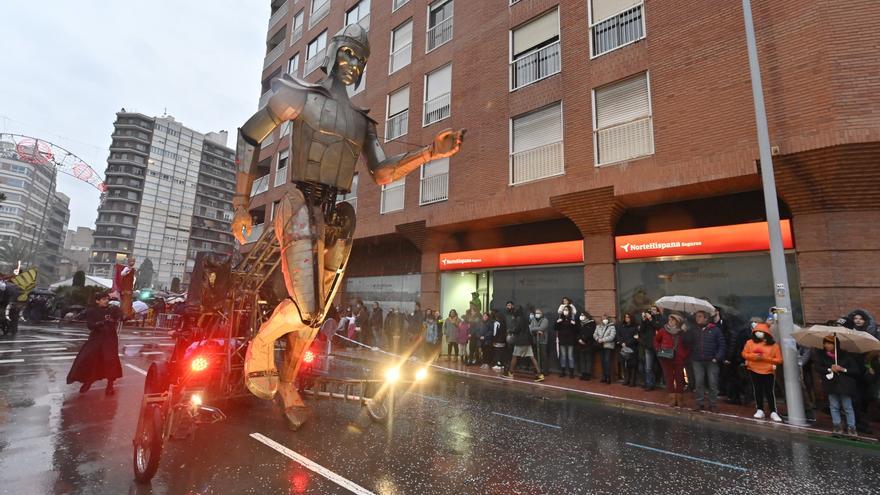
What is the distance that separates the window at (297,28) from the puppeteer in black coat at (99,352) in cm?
2476

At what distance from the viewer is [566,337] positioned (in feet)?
35.5

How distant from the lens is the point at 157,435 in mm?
3191

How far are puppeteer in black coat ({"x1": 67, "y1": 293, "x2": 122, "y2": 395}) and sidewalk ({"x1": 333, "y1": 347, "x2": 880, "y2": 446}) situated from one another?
23.7 feet

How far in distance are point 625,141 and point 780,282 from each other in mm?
5506

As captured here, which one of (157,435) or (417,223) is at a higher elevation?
(417,223)

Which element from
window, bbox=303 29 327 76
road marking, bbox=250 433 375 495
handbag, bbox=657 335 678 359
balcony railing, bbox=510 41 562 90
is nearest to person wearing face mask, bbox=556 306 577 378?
handbag, bbox=657 335 678 359

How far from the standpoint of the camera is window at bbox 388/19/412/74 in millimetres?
18422

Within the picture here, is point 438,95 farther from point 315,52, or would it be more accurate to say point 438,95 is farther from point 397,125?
point 315,52

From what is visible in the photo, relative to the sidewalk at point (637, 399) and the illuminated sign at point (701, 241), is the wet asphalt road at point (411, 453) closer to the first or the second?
the sidewalk at point (637, 399)

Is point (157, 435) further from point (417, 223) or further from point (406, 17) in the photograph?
point (406, 17)

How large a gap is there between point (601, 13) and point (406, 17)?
31.4 feet

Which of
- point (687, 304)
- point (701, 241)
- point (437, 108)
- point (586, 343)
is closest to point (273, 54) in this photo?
point (437, 108)

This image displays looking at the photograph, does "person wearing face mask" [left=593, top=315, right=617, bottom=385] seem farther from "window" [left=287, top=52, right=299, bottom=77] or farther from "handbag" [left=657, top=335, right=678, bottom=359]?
"window" [left=287, top=52, right=299, bottom=77]

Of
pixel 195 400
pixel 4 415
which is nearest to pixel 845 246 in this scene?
pixel 195 400
